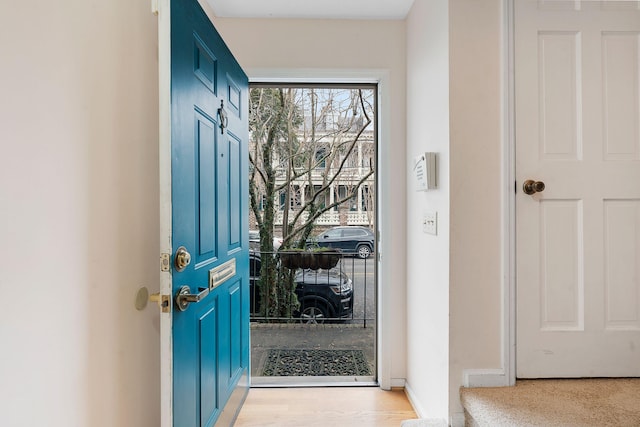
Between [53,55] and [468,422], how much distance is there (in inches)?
77.6

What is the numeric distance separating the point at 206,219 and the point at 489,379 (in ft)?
4.72

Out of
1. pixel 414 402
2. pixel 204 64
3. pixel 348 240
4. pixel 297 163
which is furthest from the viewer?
pixel 297 163

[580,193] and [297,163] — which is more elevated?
[297,163]

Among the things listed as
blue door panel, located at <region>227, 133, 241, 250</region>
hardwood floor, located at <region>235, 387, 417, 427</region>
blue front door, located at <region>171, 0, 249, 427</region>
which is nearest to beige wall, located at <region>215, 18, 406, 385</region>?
hardwood floor, located at <region>235, 387, 417, 427</region>

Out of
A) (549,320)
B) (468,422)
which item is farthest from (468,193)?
(468,422)

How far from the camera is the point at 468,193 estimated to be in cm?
149

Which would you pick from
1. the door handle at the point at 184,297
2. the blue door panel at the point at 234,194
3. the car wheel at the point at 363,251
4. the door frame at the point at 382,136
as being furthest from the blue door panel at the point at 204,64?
the car wheel at the point at 363,251

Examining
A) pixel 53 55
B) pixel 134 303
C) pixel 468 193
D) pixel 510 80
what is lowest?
pixel 134 303

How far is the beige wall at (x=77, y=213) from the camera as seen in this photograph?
77 centimetres

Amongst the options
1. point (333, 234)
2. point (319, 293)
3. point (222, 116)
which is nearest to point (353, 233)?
point (333, 234)

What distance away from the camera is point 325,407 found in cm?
198

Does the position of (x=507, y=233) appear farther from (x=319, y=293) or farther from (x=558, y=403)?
(x=319, y=293)

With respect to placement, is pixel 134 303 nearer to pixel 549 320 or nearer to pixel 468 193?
pixel 468 193

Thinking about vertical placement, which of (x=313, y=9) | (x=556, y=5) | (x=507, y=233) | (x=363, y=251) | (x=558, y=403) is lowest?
(x=558, y=403)
